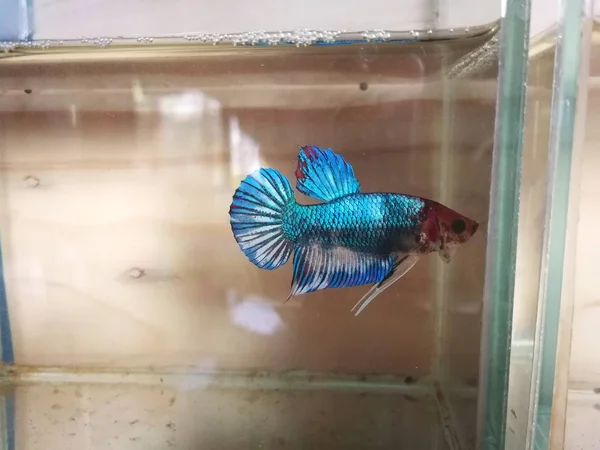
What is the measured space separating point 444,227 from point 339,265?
0.09 metres

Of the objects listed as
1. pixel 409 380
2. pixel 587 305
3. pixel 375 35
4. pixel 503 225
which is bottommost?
pixel 409 380

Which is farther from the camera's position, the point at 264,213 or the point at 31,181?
the point at 31,181

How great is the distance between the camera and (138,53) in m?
0.62

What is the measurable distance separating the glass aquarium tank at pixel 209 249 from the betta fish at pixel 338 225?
12cm

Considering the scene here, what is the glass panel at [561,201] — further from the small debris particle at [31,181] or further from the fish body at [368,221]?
the small debris particle at [31,181]

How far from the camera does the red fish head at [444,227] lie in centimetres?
41

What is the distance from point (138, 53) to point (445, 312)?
477 millimetres

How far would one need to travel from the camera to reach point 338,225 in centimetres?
41

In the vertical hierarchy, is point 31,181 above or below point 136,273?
above

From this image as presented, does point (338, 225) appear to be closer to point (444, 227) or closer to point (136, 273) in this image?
point (444, 227)

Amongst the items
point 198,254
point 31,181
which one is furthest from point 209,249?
point 31,181

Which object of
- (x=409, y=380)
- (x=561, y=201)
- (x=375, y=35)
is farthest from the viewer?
(x=409, y=380)

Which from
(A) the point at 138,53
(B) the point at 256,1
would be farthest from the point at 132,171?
(B) the point at 256,1

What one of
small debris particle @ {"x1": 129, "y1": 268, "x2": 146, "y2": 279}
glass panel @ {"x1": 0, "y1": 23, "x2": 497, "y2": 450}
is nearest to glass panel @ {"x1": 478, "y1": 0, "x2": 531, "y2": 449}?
glass panel @ {"x1": 0, "y1": 23, "x2": 497, "y2": 450}
